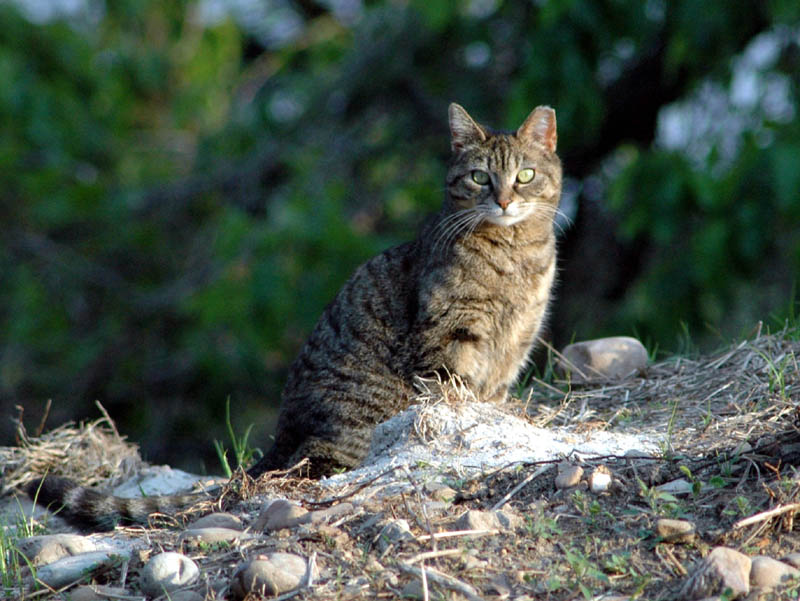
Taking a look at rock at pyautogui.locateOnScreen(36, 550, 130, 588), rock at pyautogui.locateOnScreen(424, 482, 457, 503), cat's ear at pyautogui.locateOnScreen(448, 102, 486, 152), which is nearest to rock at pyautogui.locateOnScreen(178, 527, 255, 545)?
rock at pyautogui.locateOnScreen(36, 550, 130, 588)

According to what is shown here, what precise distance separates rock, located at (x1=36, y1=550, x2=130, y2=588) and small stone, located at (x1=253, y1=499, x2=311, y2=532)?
1.17 feet

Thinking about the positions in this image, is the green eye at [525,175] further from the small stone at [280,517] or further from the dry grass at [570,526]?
the small stone at [280,517]

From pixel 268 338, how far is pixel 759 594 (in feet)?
17.8

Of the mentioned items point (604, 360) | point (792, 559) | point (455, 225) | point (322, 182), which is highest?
point (455, 225)

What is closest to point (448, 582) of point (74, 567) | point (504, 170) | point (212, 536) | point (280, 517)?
point (280, 517)

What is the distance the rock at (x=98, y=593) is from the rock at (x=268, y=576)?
29 centimetres

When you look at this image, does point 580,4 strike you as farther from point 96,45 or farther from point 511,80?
point 96,45

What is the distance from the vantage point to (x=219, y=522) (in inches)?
105

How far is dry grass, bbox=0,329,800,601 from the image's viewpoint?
7.28 ft

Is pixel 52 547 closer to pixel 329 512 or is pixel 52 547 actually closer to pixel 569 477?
pixel 329 512

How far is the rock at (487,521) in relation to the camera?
2.43 m

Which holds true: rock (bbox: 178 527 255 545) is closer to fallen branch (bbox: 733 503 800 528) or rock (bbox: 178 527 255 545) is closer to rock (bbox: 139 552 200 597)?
rock (bbox: 139 552 200 597)

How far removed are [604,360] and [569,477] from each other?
150 centimetres

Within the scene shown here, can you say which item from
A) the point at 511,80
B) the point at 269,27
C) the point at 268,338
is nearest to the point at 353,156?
the point at 511,80
